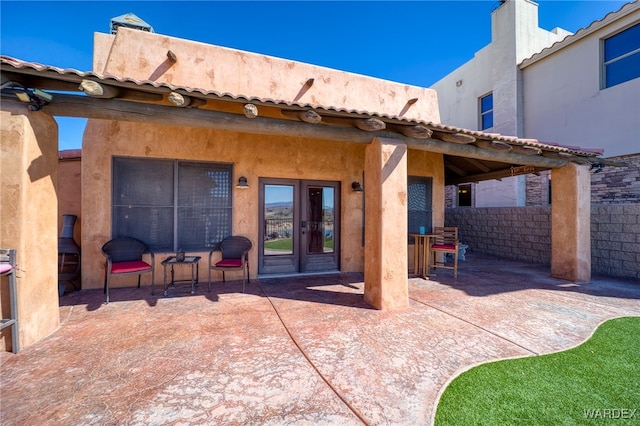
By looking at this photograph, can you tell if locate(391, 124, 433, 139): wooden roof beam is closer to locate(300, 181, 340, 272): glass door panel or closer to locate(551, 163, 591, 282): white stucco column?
locate(300, 181, 340, 272): glass door panel

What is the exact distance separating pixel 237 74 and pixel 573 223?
847cm

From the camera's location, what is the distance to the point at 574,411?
2.09 metres

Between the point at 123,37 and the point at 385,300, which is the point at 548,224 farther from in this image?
the point at 123,37

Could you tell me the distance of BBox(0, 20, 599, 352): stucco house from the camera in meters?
3.08

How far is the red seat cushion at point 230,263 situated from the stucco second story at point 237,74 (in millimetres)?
3311

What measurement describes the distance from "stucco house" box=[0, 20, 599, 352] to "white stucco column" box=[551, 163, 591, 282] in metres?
0.03

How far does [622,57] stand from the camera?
7.98 meters

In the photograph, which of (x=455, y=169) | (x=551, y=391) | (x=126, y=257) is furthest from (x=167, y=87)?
(x=455, y=169)

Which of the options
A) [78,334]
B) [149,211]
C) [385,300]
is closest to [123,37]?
[149,211]

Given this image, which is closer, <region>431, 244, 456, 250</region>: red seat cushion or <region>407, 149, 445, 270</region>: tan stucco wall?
<region>431, 244, 456, 250</region>: red seat cushion

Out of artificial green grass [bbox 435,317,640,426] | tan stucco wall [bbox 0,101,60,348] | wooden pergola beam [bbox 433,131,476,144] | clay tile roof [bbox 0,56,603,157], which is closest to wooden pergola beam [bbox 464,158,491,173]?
clay tile roof [bbox 0,56,603,157]

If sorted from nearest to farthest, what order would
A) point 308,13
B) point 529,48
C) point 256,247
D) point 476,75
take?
point 256,247
point 308,13
point 529,48
point 476,75

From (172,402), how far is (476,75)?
1620 cm

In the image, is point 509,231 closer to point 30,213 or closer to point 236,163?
point 236,163
